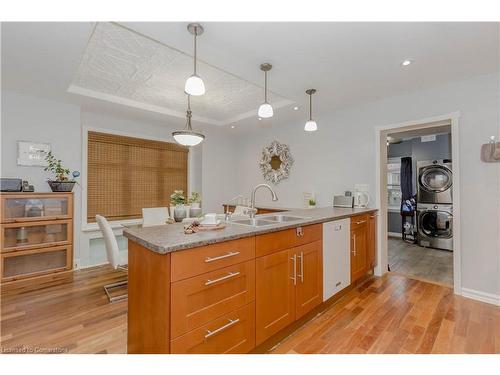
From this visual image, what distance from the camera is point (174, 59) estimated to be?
233cm

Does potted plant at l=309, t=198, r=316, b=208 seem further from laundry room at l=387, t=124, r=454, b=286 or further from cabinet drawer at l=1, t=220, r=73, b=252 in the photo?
cabinet drawer at l=1, t=220, r=73, b=252

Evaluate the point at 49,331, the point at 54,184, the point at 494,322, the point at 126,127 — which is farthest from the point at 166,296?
the point at 126,127

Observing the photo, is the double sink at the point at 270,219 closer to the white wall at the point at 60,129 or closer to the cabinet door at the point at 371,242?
the cabinet door at the point at 371,242

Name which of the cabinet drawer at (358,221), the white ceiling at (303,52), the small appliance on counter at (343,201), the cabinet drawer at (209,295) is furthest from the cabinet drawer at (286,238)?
the white ceiling at (303,52)

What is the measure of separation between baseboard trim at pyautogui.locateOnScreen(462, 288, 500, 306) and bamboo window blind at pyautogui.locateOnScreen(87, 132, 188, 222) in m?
4.52

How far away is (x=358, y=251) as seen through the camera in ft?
9.23

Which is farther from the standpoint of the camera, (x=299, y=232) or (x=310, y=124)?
(x=310, y=124)

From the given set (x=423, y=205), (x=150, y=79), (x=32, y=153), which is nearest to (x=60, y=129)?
(x=32, y=153)

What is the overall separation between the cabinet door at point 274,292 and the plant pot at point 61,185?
3.04m

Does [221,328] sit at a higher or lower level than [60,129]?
lower

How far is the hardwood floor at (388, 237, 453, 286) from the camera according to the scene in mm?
3181

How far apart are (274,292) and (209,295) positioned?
22.9 inches

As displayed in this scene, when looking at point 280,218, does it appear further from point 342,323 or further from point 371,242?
point 371,242

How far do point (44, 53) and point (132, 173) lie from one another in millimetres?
2283
